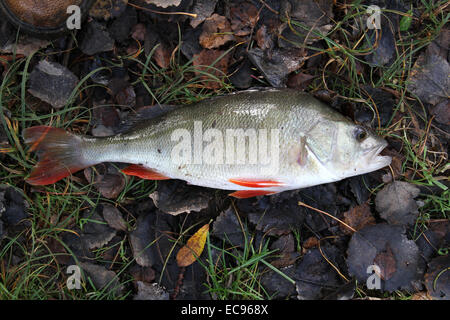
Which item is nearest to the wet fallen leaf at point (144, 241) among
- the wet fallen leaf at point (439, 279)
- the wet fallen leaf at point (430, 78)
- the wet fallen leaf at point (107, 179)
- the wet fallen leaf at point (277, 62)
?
the wet fallen leaf at point (107, 179)

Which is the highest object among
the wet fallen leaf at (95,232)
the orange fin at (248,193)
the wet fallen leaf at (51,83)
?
the wet fallen leaf at (51,83)

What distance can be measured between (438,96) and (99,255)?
3350mm

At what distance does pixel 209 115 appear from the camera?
288 centimetres

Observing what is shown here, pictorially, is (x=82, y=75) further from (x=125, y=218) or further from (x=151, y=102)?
(x=125, y=218)

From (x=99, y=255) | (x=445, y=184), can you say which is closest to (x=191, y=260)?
(x=99, y=255)

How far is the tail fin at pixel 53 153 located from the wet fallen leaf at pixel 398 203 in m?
2.58

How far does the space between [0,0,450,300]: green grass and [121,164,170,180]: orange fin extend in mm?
214

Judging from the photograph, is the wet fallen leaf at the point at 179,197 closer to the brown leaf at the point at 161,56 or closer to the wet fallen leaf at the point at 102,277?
the wet fallen leaf at the point at 102,277

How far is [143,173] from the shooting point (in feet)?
9.84

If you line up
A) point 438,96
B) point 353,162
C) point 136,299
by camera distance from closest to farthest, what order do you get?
point 353,162, point 136,299, point 438,96

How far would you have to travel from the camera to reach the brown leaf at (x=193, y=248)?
3088 millimetres

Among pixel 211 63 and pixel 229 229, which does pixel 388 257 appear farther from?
pixel 211 63

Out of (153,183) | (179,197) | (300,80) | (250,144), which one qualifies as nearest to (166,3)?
(300,80)

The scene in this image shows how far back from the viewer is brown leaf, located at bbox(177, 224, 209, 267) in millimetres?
3088
